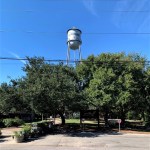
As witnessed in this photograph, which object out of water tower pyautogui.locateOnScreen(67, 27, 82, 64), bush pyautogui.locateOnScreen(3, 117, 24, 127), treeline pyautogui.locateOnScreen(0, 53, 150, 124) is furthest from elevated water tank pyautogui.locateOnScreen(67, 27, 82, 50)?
bush pyautogui.locateOnScreen(3, 117, 24, 127)

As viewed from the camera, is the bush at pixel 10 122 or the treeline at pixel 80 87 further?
the bush at pixel 10 122

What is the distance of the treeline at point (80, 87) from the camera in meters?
29.5

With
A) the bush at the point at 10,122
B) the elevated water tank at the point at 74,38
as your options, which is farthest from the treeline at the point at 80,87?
the elevated water tank at the point at 74,38

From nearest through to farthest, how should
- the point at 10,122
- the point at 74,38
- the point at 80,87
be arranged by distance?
the point at 80,87
the point at 10,122
the point at 74,38

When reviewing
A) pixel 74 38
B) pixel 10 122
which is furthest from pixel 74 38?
pixel 10 122

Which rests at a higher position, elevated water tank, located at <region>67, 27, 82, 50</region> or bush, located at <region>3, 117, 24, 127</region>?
elevated water tank, located at <region>67, 27, 82, 50</region>

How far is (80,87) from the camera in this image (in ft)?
132

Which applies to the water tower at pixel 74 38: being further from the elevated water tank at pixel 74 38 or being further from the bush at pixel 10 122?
the bush at pixel 10 122

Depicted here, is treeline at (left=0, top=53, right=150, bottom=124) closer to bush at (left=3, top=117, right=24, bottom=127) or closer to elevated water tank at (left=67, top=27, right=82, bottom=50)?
bush at (left=3, top=117, right=24, bottom=127)

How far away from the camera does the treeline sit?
2953 centimetres

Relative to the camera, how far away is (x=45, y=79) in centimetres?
2980

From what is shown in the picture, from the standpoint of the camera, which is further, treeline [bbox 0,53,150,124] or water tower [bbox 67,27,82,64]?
Result: water tower [bbox 67,27,82,64]

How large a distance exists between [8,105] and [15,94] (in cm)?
187

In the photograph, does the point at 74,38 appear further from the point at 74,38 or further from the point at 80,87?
the point at 80,87
